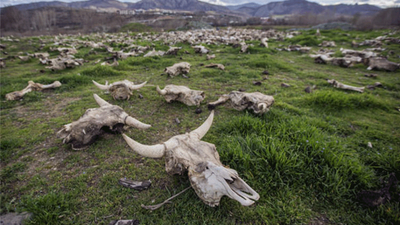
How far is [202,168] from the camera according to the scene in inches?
82.4

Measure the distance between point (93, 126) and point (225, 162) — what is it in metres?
2.25

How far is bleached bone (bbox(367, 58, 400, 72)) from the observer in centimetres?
→ 692

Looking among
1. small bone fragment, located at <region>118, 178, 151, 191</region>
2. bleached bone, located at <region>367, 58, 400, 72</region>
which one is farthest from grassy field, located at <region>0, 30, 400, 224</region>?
bleached bone, located at <region>367, 58, 400, 72</region>

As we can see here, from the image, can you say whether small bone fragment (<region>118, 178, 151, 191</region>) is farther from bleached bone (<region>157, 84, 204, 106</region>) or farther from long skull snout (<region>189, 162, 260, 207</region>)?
bleached bone (<region>157, 84, 204, 106</region>)

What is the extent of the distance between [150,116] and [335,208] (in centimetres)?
355

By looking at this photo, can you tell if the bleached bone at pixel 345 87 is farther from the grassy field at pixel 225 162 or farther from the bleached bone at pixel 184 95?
the bleached bone at pixel 184 95

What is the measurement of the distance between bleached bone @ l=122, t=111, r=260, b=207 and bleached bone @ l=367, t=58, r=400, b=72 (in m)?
8.93

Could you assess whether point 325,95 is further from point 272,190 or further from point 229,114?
point 272,190

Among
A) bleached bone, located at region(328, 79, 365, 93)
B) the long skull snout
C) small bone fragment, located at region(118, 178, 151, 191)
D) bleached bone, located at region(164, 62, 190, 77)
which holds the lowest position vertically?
small bone fragment, located at region(118, 178, 151, 191)

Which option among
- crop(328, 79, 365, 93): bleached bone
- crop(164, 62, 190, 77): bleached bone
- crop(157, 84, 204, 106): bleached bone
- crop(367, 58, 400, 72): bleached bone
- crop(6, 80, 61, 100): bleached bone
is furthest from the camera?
crop(367, 58, 400, 72): bleached bone

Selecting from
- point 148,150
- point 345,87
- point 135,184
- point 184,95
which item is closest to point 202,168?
point 148,150

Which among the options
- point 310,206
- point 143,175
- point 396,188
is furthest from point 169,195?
point 396,188

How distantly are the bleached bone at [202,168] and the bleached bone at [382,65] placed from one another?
29.3ft

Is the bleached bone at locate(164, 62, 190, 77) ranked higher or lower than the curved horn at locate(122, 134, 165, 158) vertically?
higher
